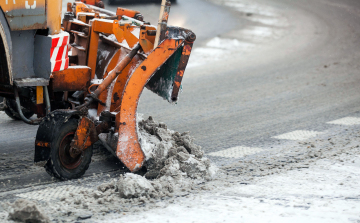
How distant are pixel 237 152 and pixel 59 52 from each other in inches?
86.4

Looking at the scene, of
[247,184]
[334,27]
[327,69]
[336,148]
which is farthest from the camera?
[334,27]

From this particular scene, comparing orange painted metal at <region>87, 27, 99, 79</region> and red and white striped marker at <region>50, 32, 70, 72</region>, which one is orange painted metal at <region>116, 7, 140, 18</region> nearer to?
orange painted metal at <region>87, 27, 99, 79</region>

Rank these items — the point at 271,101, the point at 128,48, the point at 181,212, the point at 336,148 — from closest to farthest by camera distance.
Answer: the point at 181,212 → the point at 128,48 → the point at 336,148 → the point at 271,101

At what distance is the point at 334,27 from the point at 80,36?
11.0 m

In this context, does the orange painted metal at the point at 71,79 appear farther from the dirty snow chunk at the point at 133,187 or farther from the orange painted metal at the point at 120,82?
the dirty snow chunk at the point at 133,187

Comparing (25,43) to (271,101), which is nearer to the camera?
(25,43)

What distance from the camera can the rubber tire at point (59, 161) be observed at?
3.71 metres

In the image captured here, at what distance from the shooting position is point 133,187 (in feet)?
11.4

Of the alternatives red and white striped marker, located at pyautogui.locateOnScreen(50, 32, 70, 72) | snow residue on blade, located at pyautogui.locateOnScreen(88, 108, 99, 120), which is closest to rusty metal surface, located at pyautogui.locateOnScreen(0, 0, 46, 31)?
red and white striped marker, located at pyautogui.locateOnScreen(50, 32, 70, 72)

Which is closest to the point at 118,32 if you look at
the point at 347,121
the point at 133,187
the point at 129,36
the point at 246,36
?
the point at 129,36

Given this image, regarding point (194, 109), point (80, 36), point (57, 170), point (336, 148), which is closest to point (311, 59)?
point (194, 109)

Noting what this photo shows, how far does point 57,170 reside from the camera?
12.3 feet

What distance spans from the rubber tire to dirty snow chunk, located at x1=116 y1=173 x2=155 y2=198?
0.53m

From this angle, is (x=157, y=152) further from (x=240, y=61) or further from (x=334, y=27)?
(x=334, y=27)
